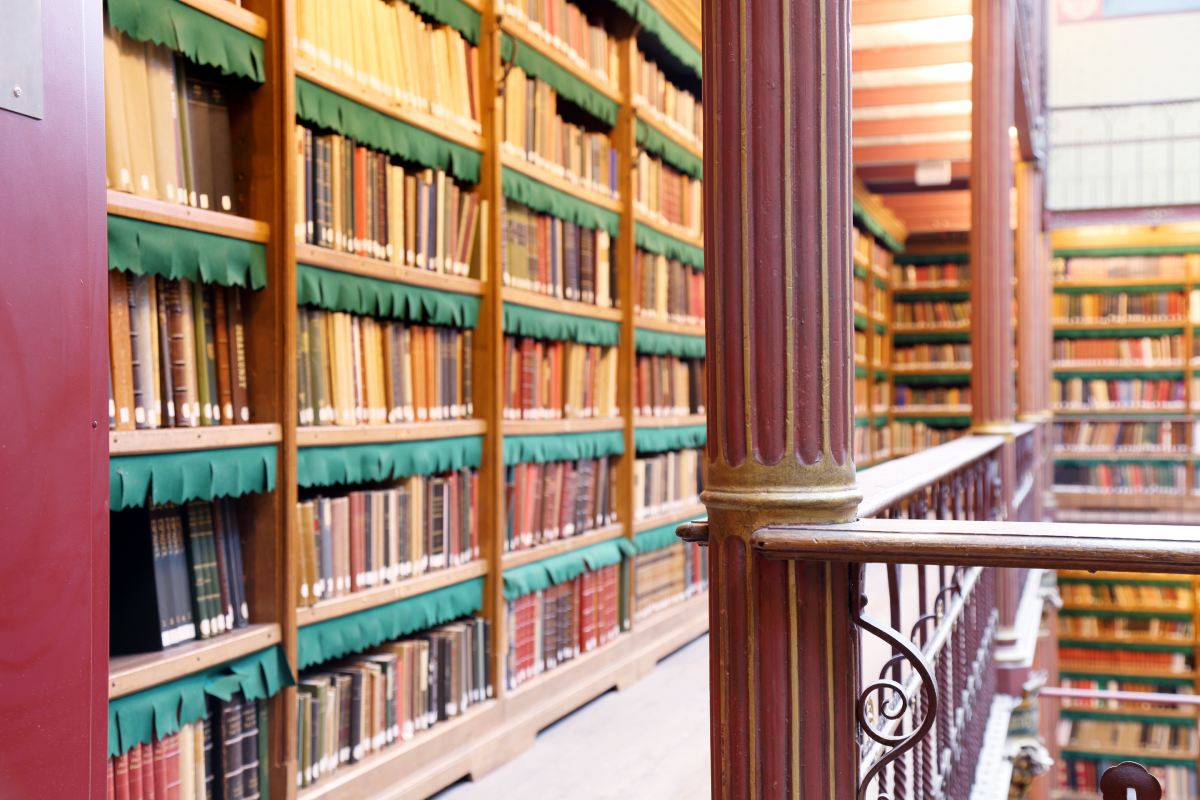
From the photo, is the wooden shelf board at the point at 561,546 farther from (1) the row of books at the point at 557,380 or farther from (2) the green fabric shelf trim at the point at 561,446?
(1) the row of books at the point at 557,380

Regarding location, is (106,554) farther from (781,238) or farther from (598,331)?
(598,331)

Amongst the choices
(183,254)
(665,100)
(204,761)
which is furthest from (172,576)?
(665,100)

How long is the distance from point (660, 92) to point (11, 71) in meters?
3.66

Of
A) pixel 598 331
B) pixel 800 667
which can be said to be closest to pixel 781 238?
pixel 800 667

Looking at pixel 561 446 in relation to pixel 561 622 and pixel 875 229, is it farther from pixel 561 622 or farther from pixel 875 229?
pixel 875 229

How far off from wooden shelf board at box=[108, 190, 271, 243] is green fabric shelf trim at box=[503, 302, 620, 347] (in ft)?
3.51

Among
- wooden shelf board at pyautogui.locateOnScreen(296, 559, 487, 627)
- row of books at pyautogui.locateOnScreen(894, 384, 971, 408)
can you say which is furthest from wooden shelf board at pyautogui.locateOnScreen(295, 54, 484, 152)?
row of books at pyautogui.locateOnScreen(894, 384, 971, 408)

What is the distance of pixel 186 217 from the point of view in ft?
6.77

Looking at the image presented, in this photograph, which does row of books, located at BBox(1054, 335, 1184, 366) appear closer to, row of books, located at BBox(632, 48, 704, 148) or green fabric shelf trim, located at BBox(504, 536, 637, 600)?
row of books, located at BBox(632, 48, 704, 148)

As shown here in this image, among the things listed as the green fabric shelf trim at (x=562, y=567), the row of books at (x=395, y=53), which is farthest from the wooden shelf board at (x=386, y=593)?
the row of books at (x=395, y=53)

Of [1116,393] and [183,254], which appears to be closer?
[183,254]

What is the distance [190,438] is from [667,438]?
2.72 meters

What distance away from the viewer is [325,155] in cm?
249

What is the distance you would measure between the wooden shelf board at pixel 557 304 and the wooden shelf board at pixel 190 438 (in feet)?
3.54
